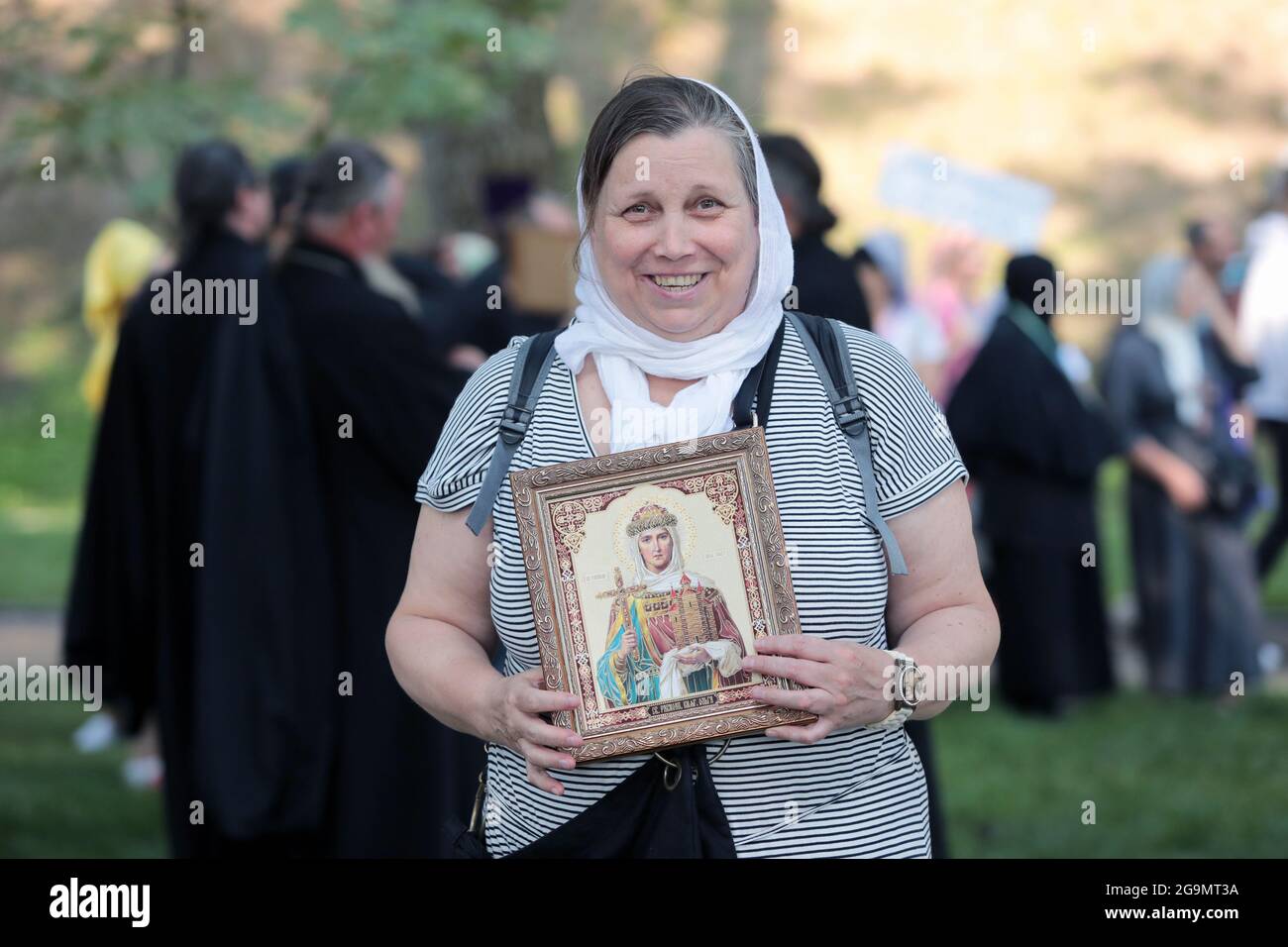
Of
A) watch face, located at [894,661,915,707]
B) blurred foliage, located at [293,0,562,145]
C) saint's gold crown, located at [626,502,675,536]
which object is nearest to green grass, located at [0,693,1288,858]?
blurred foliage, located at [293,0,562,145]

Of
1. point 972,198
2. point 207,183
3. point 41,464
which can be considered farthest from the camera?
point 41,464

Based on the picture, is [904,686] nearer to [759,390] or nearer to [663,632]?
[663,632]

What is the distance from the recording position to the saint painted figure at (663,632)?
Answer: 2551mm

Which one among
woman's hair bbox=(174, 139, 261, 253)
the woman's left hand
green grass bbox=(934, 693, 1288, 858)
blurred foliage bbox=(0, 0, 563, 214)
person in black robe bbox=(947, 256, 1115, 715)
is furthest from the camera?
person in black robe bbox=(947, 256, 1115, 715)

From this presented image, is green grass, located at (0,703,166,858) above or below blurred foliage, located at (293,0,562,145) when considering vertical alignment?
below

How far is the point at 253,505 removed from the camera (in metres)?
5.35

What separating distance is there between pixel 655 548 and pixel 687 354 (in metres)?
0.36

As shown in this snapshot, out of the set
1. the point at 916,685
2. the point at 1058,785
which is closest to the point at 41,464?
the point at 1058,785

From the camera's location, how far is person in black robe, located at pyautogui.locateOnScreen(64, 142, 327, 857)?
5391mm

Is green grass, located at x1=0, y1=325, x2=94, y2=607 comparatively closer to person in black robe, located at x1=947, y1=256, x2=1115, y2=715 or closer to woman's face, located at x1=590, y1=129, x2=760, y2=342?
person in black robe, located at x1=947, y1=256, x2=1115, y2=715

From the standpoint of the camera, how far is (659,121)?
2.74 m

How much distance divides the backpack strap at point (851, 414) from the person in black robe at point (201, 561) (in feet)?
9.67

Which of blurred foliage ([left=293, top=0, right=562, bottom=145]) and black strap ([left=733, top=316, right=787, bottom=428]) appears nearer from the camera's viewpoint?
black strap ([left=733, top=316, right=787, bottom=428])
